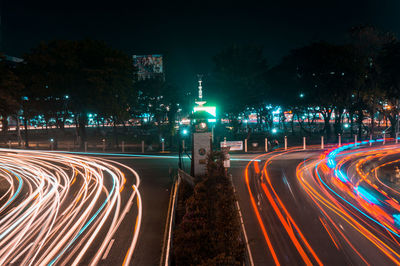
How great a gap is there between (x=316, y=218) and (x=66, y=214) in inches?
360

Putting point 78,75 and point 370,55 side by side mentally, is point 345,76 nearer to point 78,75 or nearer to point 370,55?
point 370,55

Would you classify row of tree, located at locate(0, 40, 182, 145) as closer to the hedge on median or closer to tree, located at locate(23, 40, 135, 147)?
tree, located at locate(23, 40, 135, 147)

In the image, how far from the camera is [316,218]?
33.7 feet

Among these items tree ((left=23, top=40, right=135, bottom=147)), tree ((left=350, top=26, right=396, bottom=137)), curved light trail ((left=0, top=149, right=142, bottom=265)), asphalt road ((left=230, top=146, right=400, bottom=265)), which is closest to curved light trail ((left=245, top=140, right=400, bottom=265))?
asphalt road ((left=230, top=146, right=400, bottom=265))

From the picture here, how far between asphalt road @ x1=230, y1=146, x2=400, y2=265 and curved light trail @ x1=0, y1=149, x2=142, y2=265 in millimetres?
4193

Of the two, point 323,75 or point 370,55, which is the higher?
point 370,55

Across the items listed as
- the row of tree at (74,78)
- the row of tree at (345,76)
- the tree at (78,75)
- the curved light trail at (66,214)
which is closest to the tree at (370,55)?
the row of tree at (345,76)

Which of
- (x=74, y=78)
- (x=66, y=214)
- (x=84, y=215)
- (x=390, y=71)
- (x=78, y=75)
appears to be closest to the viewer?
(x=84, y=215)

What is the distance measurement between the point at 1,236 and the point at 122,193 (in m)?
5.45

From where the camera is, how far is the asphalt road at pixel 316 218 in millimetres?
7816

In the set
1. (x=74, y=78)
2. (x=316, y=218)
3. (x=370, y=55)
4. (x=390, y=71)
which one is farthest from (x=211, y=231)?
(x=370, y=55)

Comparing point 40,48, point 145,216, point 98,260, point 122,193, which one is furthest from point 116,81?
point 98,260

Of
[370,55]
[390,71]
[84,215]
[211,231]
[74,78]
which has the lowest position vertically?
[84,215]

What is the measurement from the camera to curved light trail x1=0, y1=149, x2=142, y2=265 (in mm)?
8219
